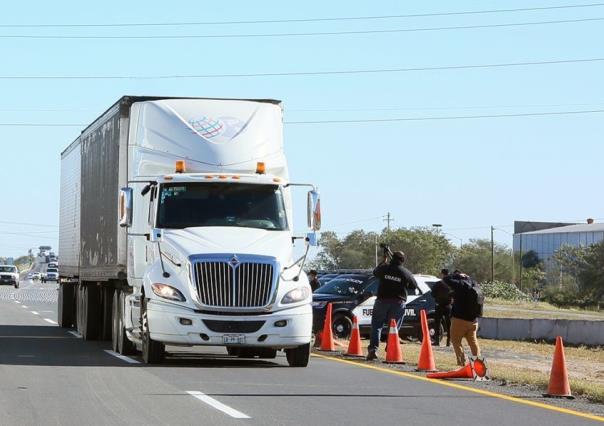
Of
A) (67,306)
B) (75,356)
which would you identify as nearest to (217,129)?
(75,356)

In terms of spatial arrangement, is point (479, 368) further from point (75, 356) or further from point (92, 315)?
point (92, 315)

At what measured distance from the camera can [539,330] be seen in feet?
147

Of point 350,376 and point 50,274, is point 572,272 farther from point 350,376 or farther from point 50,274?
point 350,376

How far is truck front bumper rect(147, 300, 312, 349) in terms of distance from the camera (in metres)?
19.4

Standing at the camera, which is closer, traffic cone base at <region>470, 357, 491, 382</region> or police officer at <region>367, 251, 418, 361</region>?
traffic cone base at <region>470, 357, 491, 382</region>

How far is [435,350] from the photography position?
29.0 meters

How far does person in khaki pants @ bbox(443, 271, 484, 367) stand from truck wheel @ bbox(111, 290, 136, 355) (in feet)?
18.4

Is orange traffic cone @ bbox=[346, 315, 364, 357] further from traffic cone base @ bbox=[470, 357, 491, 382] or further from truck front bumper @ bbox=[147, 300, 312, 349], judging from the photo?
traffic cone base @ bbox=[470, 357, 491, 382]

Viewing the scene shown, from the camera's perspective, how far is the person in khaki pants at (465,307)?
773 inches

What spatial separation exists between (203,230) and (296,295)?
170cm

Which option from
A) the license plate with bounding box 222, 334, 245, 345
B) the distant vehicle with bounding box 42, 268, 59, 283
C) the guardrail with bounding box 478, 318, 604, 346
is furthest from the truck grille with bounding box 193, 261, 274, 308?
the distant vehicle with bounding box 42, 268, 59, 283

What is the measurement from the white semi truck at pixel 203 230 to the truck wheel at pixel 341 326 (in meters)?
7.88

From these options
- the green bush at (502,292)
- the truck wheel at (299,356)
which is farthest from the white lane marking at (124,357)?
the green bush at (502,292)

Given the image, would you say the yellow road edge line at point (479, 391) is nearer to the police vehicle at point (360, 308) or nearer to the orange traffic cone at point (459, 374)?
the orange traffic cone at point (459, 374)
